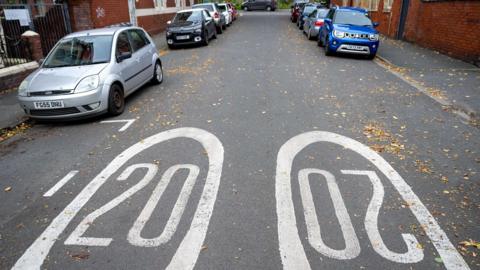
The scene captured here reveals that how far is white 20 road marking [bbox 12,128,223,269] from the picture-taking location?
3.41 meters

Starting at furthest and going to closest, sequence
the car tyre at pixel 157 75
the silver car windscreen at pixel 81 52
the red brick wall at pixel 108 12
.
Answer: the red brick wall at pixel 108 12
the car tyre at pixel 157 75
the silver car windscreen at pixel 81 52

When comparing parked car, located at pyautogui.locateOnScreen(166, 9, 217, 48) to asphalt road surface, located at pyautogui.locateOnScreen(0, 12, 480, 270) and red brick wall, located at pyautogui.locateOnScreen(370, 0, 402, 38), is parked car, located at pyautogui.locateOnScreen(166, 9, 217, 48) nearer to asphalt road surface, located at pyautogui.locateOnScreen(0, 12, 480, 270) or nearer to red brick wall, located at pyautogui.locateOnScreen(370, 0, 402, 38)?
asphalt road surface, located at pyautogui.locateOnScreen(0, 12, 480, 270)

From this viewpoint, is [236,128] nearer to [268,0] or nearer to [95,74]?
[95,74]

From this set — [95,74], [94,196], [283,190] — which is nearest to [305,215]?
[283,190]

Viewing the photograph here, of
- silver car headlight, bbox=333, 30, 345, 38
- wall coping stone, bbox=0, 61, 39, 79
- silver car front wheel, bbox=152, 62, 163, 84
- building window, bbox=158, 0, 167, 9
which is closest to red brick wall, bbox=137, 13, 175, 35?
building window, bbox=158, 0, 167, 9

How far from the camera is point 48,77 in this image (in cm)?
722

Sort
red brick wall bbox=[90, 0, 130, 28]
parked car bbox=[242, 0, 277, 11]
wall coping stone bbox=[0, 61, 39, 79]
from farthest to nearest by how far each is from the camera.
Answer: parked car bbox=[242, 0, 277, 11]
red brick wall bbox=[90, 0, 130, 28]
wall coping stone bbox=[0, 61, 39, 79]

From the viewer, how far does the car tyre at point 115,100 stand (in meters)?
7.44

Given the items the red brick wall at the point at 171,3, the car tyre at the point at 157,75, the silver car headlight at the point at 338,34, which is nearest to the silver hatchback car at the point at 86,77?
the car tyre at the point at 157,75

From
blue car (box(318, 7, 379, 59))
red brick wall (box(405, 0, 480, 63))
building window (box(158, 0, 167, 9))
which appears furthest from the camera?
building window (box(158, 0, 167, 9))

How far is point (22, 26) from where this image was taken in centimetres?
1221

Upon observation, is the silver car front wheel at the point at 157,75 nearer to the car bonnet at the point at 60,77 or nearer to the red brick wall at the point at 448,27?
the car bonnet at the point at 60,77

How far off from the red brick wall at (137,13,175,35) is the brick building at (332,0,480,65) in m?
13.9

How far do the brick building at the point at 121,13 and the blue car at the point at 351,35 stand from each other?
32.9ft
